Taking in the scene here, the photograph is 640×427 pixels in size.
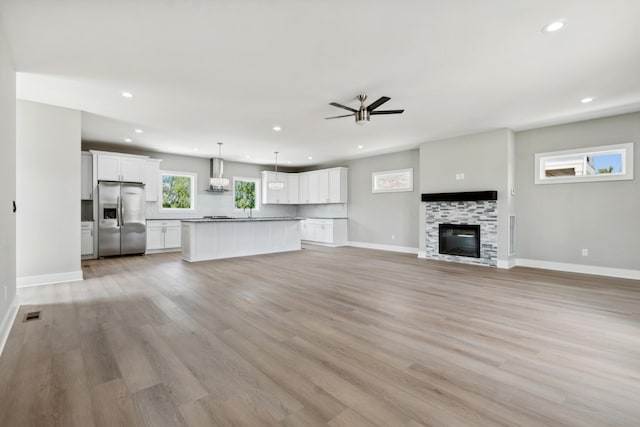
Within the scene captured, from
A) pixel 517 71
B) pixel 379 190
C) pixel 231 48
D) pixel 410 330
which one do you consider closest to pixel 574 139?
pixel 517 71

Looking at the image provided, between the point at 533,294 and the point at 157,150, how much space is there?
29.6 ft

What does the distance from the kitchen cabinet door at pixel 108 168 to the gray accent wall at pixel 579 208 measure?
9.33m

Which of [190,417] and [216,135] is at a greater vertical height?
[216,135]

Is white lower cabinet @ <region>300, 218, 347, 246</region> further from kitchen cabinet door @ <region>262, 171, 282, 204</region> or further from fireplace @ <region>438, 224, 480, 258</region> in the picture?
fireplace @ <region>438, 224, 480, 258</region>

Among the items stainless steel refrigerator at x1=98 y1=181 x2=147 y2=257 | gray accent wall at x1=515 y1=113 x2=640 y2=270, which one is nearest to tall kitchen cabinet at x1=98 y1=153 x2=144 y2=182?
stainless steel refrigerator at x1=98 y1=181 x2=147 y2=257

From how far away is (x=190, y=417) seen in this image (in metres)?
1.52

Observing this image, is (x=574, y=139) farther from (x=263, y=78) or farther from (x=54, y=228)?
(x=54, y=228)

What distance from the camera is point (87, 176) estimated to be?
6.75m

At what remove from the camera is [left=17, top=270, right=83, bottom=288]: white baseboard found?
416cm

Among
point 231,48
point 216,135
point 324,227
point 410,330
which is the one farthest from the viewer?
point 324,227

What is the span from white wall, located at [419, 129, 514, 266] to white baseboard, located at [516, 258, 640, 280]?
560mm

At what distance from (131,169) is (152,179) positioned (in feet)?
1.86

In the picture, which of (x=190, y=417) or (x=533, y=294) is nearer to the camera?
(x=190, y=417)

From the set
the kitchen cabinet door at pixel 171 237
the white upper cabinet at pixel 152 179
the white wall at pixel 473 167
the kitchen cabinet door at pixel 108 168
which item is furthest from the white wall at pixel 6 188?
the white wall at pixel 473 167
